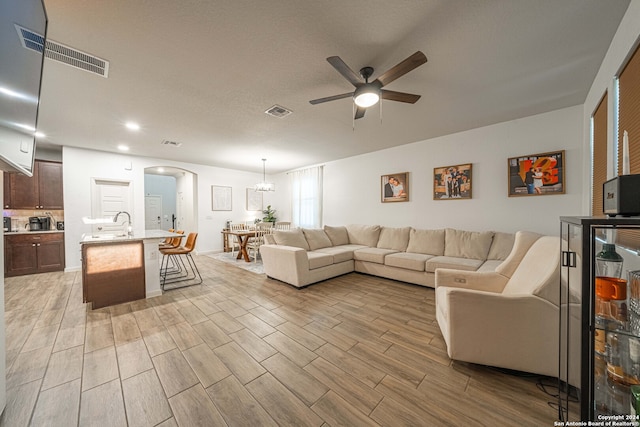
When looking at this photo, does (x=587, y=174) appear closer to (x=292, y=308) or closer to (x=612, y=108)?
(x=612, y=108)

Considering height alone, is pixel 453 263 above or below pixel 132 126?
below

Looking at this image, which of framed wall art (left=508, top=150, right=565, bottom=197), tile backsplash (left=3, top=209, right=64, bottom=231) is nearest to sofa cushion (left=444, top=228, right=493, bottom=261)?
framed wall art (left=508, top=150, right=565, bottom=197)

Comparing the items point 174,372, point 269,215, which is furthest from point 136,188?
point 174,372

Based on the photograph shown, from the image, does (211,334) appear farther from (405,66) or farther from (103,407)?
(405,66)

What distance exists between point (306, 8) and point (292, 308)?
288cm

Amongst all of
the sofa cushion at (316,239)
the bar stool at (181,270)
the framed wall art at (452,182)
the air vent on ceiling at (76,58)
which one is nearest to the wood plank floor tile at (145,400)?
the bar stool at (181,270)

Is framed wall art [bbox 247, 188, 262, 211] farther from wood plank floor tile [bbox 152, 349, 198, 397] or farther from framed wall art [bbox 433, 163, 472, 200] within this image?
wood plank floor tile [bbox 152, 349, 198, 397]

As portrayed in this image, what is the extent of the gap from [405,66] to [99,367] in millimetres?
3379

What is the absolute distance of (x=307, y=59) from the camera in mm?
2010

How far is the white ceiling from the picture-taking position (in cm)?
154

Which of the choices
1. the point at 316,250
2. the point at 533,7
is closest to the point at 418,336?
the point at 316,250

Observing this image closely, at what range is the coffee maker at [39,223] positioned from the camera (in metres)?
4.40

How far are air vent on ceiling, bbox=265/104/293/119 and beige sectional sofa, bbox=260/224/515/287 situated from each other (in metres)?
1.98

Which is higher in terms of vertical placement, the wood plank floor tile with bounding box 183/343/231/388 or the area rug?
the wood plank floor tile with bounding box 183/343/231/388
